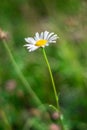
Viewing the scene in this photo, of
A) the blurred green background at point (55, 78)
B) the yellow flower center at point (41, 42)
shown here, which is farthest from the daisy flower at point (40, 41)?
the blurred green background at point (55, 78)

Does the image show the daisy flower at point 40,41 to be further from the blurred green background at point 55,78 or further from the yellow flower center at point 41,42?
the blurred green background at point 55,78

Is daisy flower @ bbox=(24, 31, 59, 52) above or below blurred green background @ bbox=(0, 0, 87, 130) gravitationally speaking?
below

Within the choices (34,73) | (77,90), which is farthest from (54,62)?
(77,90)

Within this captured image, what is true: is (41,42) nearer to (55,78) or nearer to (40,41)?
(40,41)

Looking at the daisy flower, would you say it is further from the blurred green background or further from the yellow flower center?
the blurred green background

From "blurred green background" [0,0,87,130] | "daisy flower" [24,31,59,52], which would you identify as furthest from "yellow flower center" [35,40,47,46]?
"blurred green background" [0,0,87,130]

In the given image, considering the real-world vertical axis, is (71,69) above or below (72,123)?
above

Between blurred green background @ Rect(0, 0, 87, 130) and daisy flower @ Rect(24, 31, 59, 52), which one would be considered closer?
daisy flower @ Rect(24, 31, 59, 52)

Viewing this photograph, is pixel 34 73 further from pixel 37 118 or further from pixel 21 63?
pixel 37 118

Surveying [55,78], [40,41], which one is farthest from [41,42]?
[55,78]
